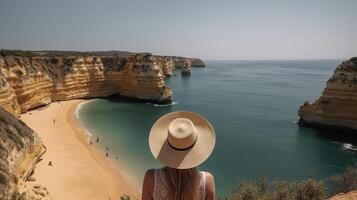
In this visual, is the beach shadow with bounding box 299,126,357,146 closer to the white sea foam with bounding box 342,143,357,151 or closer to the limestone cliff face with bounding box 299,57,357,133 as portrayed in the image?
the limestone cliff face with bounding box 299,57,357,133

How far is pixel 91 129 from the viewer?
4091 centimetres

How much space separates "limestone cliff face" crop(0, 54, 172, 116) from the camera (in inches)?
1796

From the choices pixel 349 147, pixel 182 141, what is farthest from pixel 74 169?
pixel 349 147

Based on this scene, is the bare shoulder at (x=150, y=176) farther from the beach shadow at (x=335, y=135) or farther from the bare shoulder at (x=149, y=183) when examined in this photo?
the beach shadow at (x=335, y=135)

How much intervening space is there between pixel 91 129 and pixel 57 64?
79.2 ft

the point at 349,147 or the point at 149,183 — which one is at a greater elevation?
the point at 149,183

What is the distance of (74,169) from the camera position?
26312 millimetres

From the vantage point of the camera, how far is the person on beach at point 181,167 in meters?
3.04

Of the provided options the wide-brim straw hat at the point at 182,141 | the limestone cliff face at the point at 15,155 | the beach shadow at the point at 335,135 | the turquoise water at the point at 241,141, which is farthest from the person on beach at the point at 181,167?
the beach shadow at the point at 335,135

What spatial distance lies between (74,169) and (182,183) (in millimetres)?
25531

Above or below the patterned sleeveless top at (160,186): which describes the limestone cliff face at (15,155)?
below

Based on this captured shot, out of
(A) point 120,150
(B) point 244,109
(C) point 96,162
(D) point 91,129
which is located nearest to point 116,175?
(C) point 96,162

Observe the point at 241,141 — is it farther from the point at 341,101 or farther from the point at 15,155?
the point at 15,155

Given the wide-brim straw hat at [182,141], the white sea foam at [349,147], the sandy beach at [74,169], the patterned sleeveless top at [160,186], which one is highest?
the wide-brim straw hat at [182,141]
